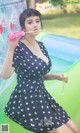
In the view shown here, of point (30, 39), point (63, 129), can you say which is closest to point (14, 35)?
point (30, 39)

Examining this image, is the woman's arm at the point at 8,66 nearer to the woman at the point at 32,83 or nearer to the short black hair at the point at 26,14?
the woman at the point at 32,83

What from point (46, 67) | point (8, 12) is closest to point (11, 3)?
point (8, 12)

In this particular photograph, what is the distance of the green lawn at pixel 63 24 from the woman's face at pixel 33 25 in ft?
0.20

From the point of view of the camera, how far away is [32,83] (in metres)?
2.22

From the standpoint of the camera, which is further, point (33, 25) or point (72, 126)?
point (72, 126)

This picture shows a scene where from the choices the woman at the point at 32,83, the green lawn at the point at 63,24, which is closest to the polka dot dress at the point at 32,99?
the woman at the point at 32,83

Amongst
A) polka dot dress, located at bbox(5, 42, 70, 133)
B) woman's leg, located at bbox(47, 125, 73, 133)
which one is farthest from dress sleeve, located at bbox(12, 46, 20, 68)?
woman's leg, located at bbox(47, 125, 73, 133)

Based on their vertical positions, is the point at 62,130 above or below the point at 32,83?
below

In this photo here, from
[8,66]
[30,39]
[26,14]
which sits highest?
[26,14]

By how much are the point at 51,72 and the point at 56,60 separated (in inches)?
2.8

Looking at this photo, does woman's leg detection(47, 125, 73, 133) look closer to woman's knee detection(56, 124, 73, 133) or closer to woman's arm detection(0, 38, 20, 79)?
woman's knee detection(56, 124, 73, 133)

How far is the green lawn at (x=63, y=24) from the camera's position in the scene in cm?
229

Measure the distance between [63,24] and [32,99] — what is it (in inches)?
17.3

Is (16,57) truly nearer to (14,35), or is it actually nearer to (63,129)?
(14,35)
